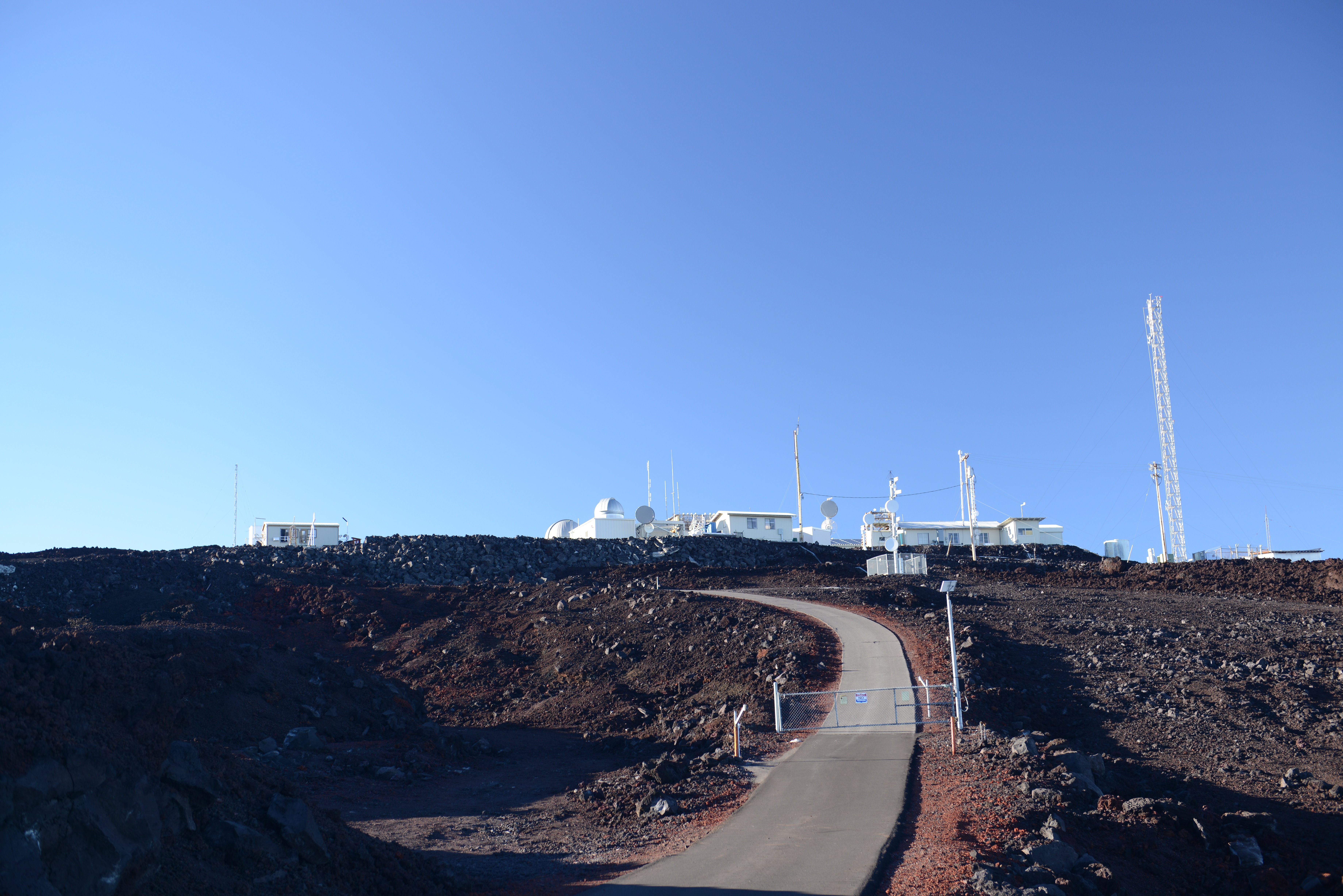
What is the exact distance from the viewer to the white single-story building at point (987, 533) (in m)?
77.3

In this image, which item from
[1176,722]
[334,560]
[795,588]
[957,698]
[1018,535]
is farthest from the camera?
[1018,535]

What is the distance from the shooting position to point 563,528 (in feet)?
247

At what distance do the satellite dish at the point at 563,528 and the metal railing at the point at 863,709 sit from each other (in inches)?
2142

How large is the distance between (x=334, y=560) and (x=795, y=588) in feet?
99.5

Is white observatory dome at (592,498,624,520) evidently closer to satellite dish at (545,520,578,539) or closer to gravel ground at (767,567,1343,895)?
satellite dish at (545,520,578,539)

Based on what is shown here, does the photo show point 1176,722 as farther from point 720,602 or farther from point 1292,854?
point 720,602

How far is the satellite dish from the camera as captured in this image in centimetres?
7494

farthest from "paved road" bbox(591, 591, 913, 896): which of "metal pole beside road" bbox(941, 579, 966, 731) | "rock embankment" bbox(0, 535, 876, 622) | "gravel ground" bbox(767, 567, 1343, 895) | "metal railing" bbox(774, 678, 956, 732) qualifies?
"rock embankment" bbox(0, 535, 876, 622)

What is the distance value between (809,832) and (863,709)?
7691mm

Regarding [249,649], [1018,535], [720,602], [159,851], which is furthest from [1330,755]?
[1018,535]

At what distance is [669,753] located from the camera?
20844 millimetres

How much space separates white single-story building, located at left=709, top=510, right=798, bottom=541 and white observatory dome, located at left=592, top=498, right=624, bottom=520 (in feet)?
29.2

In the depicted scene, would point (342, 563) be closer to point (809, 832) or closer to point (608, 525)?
point (608, 525)

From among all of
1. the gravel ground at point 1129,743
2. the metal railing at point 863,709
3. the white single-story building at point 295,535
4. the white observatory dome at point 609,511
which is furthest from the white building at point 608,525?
the metal railing at point 863,709
